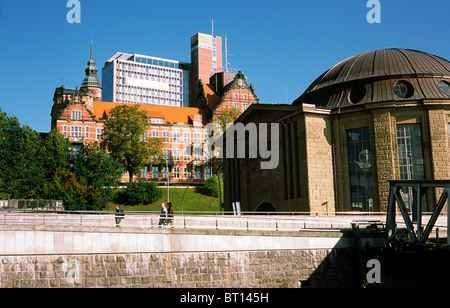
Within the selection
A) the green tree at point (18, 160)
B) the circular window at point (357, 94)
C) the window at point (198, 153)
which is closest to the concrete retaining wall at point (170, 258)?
the circular window at point (357, 94)

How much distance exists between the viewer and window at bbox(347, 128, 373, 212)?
46.3m

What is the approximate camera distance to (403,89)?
159 ft

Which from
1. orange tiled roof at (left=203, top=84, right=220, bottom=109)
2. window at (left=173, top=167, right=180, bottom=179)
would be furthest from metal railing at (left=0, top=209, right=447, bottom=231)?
orange tiled roof at (left=203, top=84, right=220, bottom=109)

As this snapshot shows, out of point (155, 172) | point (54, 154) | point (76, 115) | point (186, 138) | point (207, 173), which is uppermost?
point (76, 115)

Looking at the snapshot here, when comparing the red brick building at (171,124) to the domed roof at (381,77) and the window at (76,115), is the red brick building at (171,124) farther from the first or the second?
the domed roof at (381,77)

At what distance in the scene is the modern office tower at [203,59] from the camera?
161125 millimetres

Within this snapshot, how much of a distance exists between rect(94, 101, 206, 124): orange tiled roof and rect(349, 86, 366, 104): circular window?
206 ft

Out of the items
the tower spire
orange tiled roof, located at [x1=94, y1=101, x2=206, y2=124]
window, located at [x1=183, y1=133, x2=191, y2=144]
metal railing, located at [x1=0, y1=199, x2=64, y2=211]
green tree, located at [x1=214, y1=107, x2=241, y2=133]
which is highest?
the tower spire

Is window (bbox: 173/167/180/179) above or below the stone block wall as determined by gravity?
above

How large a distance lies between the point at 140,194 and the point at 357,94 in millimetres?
42724

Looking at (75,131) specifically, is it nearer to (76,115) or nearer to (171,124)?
(76,115)

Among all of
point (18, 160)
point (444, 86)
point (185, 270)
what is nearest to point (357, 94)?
point (444, 86)

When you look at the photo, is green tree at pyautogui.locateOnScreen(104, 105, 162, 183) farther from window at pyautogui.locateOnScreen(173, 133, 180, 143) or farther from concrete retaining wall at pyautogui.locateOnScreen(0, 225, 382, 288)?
concrete retaining wall at pyautogui.locateOnScreen(0, 225, 382, 288)

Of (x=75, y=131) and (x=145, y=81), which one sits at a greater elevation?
(x=145, y=81)
